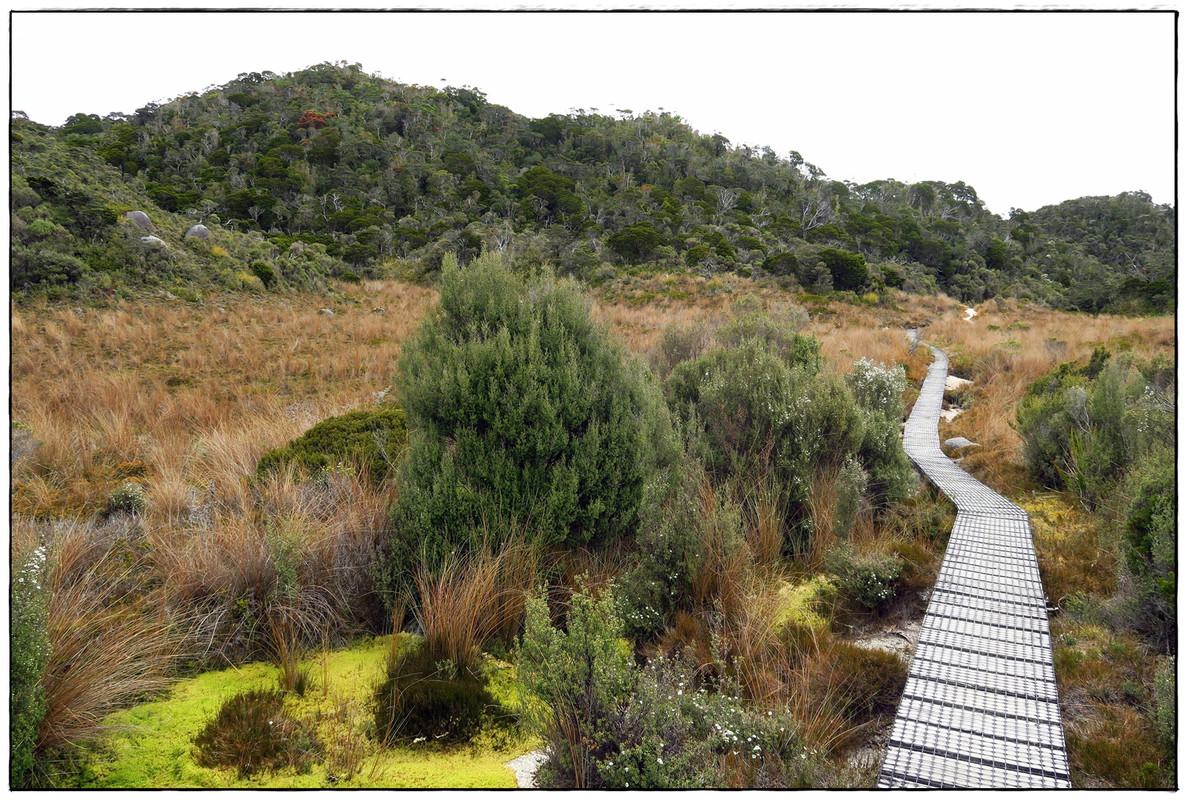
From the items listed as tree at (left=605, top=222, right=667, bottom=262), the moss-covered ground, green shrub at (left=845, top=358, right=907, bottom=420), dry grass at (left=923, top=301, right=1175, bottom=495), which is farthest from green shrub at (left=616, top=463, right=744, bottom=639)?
tree at (left=605, top=222, right=667, bottom=262)

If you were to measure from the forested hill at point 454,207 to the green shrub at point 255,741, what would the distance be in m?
16.0

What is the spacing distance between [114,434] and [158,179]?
123 feet

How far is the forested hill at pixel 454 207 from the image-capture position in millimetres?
17750

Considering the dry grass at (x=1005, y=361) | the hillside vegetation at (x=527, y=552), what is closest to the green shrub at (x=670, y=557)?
the hillside vegetation at (x=527, y=552)

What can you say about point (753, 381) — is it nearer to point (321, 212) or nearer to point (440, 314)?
point (440, 314)

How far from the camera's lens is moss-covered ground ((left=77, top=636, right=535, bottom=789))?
2.16 meters

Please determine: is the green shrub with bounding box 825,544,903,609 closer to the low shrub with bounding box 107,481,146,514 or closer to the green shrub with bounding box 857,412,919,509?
the green shrub with bounding box 857,412,919,509

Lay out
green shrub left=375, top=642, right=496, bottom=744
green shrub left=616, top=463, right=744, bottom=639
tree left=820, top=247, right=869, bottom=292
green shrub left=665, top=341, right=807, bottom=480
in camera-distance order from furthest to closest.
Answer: tree left=820, top=247, right=869, bottom=292
green shrub left=665, top=341, right=807, bottom=480
green shrub left=616, top=463, right=744, bottom=639
green shrub left=375, top=642, right=496, bottom=744

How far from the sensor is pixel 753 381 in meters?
5.80

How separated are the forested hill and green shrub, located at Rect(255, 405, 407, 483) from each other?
1313cm

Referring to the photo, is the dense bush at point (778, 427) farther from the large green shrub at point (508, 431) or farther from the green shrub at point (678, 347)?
the green shrub at point (678, 347)

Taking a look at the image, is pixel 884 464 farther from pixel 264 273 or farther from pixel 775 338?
pixel 264 273

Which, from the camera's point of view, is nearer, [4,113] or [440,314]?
[4,113]

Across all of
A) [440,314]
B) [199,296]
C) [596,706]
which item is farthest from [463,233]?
[596,706]
